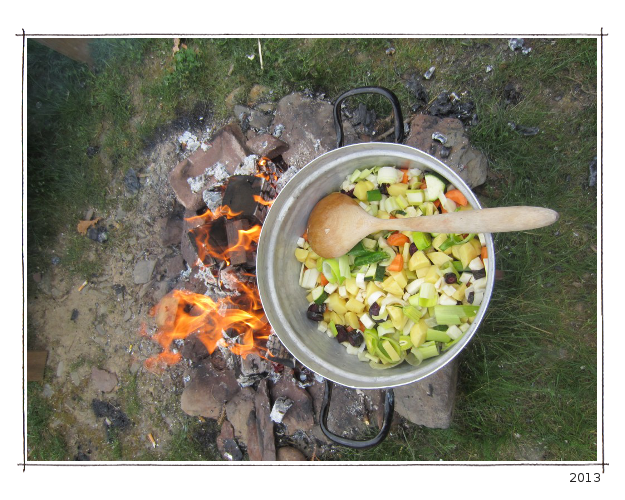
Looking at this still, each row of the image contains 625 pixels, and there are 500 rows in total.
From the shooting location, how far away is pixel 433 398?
248 centimetres

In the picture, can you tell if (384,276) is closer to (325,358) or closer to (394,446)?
(325,358)

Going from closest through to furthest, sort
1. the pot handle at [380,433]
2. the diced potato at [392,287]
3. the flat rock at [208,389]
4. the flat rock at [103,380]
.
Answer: the pot handle at [380,433]
the diced potato at [392,287]
the flat rock at [208,389]
the flat rock at [103,380]

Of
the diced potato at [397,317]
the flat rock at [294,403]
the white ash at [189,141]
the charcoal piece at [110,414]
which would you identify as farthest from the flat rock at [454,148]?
the charcoal piece at [110,414]

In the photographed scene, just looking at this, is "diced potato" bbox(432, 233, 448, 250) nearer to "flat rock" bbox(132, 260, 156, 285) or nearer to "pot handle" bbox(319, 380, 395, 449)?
"pot handle" bbox(319, 380, 395, 449)

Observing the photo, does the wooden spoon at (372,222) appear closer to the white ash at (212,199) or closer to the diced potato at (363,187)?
the diced potato at (363,187)

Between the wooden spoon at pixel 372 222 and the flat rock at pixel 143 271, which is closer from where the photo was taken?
the wooden spoon at pixel 372 222

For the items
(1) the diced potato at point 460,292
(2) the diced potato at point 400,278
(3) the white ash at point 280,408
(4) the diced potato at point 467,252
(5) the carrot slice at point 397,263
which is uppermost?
(4) the diced potato at point 467,252

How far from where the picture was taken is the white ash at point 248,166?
2.62m

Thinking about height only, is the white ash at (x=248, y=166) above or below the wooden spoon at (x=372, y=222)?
above

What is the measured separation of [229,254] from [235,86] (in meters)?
1.22

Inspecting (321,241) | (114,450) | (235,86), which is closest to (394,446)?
(321,241)

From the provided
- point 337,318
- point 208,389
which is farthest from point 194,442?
point 337,318

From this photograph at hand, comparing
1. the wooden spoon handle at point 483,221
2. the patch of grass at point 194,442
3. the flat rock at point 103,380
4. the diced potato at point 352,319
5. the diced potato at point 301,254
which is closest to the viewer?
the wooden spoon handle at point 483,221

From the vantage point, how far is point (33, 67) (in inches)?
121
